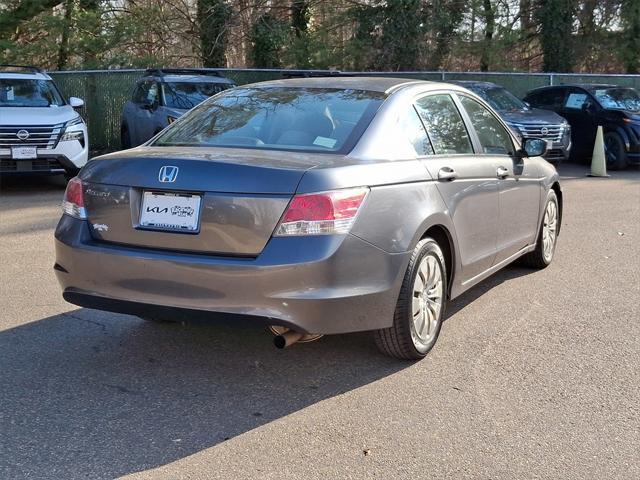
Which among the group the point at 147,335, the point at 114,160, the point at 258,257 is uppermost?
the point at 114,160

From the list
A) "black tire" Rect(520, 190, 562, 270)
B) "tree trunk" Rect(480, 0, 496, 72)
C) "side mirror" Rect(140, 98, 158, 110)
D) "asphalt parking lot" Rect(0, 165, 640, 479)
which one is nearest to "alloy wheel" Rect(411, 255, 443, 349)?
"asphalt parking lot" Rect(0, 165, 640, 479)

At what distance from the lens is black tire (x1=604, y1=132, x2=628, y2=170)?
15.2m

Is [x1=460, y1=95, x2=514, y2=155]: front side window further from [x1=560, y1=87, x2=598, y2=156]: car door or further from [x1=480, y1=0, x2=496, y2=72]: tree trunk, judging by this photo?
[x1=480, y1=0, x2=496, y2=72]: tree trunk

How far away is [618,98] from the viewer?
1595cm

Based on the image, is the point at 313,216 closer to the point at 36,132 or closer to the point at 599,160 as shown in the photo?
the point at 36,132

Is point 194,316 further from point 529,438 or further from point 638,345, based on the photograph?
point 638,345

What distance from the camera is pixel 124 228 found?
4.12 metres

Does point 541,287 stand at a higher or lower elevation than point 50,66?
lower

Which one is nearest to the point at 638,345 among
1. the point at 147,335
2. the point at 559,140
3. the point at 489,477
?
the point at 489,477

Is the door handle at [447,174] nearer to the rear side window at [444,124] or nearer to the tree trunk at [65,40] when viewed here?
the rear side window at [444,124]

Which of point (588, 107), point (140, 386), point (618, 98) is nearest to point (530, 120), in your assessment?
point (588, 107)

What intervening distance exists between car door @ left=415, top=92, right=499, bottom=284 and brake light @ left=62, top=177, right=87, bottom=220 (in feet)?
6.55

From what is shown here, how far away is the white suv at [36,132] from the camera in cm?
1095

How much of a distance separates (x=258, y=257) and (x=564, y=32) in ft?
74.4
